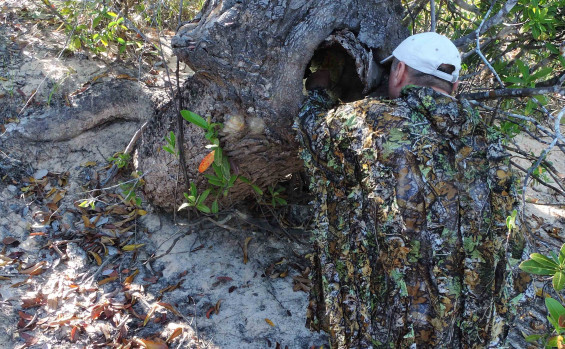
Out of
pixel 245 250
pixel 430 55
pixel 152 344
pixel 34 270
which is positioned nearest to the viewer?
pixel 430 55

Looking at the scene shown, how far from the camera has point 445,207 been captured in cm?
199

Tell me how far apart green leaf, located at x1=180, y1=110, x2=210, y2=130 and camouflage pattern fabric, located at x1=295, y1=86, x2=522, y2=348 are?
0.80 metres

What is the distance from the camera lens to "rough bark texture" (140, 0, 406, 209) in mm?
2479

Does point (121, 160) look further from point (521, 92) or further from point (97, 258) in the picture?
point (521, 92)

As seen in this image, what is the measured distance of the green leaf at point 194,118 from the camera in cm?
251

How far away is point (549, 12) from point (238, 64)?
1.88 m

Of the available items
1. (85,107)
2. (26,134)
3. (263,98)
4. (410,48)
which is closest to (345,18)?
(410,48)

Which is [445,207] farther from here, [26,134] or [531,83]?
[26,134]

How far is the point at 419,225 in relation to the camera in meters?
1.98

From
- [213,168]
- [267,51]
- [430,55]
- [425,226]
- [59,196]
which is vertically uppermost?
[430,55]

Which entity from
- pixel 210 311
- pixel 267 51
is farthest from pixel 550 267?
pixel 210 311

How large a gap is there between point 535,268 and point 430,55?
1.07 metres

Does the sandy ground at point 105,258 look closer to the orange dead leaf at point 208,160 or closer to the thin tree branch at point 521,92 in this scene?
the orange dead leaf at point 208,160

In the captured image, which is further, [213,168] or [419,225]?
[213,168]
